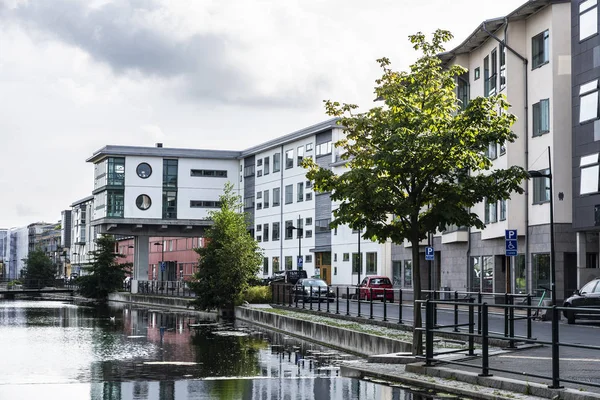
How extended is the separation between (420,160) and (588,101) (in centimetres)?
2051

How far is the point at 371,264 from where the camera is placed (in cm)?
6781

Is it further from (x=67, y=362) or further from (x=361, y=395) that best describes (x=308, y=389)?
(x=67, y=362)

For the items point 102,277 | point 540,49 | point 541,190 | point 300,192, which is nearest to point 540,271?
point 541,190

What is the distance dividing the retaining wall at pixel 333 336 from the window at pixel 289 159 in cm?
4258

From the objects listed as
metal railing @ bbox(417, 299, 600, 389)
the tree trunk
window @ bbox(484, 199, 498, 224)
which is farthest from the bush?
metal railing @ bbox(417, 299, 600, 389)

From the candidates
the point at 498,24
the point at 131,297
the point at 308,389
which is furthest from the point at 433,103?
the point at 131,297

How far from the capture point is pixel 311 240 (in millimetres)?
77375

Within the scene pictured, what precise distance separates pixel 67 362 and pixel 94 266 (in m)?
59.5

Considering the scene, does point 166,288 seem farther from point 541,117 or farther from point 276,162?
point 541,117

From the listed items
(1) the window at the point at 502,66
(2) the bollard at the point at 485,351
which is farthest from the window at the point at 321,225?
(2) the bollard at the point at 485,351

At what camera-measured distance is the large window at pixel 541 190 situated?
40.2 metres

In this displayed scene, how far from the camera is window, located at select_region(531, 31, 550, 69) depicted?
40.9 metres

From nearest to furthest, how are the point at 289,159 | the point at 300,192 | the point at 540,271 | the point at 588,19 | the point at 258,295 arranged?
the point at 588,19
the point at 540,271
the point at 258,295
the point at 300,192
the point at 289,159

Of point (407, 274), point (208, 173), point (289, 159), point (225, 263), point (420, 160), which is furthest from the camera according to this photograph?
point (208, 173)
